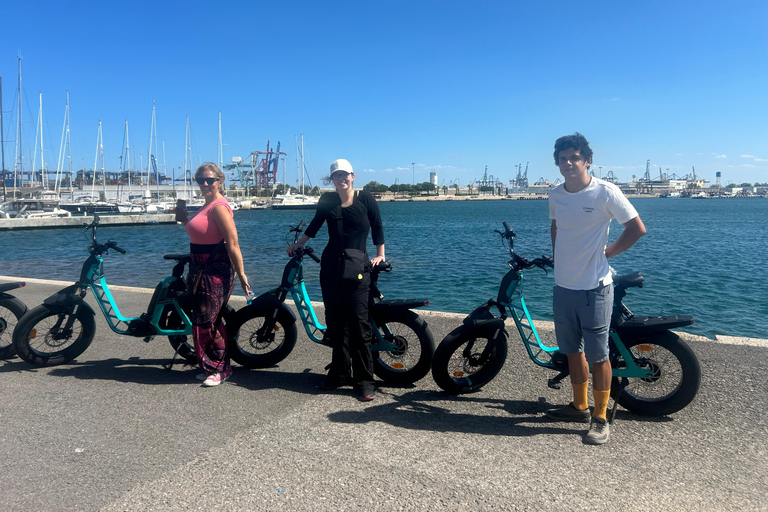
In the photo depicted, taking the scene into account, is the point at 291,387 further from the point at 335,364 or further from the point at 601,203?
the point at 601,203

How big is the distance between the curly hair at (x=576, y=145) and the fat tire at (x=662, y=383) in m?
1.33

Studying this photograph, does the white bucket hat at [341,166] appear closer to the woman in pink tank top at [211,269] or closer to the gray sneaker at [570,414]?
the woman in pink tank top at [211,269]

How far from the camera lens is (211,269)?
4316 millimetres

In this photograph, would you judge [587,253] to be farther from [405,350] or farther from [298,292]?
[298,292]

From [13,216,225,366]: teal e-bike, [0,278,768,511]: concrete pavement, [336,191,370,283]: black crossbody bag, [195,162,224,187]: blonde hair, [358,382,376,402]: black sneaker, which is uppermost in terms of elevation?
[195,162,224,187]: blonde hair

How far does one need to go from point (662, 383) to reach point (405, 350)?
6.17 ft

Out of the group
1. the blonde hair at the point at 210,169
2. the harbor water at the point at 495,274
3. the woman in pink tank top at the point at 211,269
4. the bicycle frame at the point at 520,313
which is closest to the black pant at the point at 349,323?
the woman in pink tank top at the point at 211,269

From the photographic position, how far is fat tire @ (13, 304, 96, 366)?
15.0 feet

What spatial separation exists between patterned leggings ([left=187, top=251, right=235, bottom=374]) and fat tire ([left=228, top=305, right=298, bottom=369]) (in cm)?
22

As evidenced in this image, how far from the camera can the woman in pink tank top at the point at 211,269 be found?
425cm

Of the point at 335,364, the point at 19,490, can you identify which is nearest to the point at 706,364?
the point at 335,364

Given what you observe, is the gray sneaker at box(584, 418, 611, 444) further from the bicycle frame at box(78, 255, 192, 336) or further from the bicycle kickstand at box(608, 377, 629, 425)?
the bicycle frame at box(78, 255, 192, 336)

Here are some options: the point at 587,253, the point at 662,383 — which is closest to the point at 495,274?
the point at 662,383

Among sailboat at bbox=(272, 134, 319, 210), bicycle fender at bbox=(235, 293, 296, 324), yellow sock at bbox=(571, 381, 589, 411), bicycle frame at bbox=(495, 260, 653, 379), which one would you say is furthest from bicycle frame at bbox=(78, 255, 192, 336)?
sailboat at bbox=(272, 134, 319, 210)
